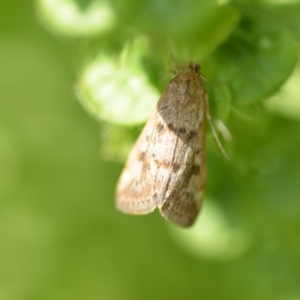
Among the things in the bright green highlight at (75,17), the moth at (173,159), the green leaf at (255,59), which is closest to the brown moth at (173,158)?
the moth at (173,159)

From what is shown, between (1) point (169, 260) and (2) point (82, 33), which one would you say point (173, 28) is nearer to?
(2) point (82, 33)

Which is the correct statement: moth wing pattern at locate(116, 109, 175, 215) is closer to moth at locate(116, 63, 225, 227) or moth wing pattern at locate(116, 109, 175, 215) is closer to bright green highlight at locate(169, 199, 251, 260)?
moth at locate(116, 63, 225, 227)

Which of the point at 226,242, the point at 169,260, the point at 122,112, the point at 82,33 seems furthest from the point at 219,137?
the point at 169,260

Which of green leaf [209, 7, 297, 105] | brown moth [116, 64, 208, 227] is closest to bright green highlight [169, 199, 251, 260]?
brown moth [116, 64, 208, 227]

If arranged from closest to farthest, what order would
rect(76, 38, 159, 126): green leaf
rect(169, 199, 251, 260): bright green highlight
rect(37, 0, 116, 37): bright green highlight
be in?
rect(76, 38, 159, 126): green leaf
rect(37, 0, 116, 37): bright green highlight
rect(169, 199, 251, 260): bright green highlight

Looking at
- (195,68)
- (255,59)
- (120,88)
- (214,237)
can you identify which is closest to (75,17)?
(120,88)

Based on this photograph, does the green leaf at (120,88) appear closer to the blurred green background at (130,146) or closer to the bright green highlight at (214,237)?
the blurred green background at (130,146)

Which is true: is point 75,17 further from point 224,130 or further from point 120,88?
point 224,130
